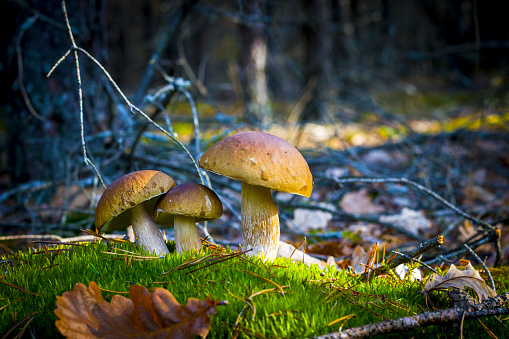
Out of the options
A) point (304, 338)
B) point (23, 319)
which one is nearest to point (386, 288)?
point (304, 338)

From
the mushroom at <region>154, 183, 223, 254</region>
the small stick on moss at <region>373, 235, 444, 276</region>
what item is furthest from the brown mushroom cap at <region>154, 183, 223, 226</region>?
the small stick on moss at <region>373, 235, 444, 276</region>

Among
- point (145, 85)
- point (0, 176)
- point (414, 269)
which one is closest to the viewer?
point (414, 269)

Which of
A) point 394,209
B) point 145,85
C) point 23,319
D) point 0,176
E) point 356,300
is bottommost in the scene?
point 394,209

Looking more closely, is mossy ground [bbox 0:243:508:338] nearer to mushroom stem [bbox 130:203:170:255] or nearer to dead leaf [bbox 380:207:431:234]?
mushroom stem [bbox 130:203:170:255]

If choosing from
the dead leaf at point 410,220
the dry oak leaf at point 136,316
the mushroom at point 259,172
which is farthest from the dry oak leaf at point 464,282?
the dead leaf at point 410,220

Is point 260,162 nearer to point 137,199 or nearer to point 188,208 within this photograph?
point 188,208

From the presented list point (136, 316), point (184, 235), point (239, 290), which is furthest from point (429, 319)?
point (184, 235)

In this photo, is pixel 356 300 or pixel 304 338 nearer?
pixel 304 338

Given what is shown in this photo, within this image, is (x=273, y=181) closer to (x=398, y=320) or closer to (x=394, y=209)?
(x=398, y=320)

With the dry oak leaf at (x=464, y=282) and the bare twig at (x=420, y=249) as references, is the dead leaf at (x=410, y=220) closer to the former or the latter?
the bare twig at (x=420, y=249)
